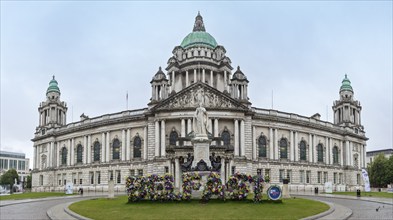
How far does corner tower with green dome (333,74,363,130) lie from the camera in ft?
368

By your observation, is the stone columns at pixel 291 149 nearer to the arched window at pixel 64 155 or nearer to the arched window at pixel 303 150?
the arched window at pixel 303 150

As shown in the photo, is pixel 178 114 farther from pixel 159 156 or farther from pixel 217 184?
pixel 217 184

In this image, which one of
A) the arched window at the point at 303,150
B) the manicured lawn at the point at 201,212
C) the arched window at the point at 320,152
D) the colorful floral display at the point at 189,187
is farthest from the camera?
the arched window at the point at 320,152

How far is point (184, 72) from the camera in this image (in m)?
106

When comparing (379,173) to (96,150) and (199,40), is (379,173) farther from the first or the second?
(96,150)

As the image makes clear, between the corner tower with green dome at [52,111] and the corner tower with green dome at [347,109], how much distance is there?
2858 inches

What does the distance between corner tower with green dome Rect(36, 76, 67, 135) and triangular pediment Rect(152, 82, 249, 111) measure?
4110cm

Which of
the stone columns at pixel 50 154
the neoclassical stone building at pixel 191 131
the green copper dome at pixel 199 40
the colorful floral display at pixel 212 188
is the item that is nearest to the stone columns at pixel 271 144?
the neoclassical stone building at pixel 191 131

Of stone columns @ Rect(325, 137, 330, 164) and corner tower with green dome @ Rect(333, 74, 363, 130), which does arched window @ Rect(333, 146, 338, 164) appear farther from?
corner tower with green dome @ Rect(333, 74, 363, 130)

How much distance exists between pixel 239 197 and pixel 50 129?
278 ft

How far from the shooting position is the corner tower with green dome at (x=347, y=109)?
368 feet

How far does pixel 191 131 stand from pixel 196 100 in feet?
23.7

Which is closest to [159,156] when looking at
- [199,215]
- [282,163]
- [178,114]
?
[178,114]

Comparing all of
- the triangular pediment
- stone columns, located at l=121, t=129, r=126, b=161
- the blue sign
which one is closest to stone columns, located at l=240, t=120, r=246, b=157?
the triangular pediment
